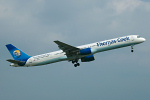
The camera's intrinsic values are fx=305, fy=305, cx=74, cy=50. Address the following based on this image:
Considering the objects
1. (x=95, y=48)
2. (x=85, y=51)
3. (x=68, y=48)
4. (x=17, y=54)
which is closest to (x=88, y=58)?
(x=85, y=51)

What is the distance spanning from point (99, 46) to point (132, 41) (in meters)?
7.99

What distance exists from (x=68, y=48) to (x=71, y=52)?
159 cm

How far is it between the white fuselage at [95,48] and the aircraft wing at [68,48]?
1.42 m

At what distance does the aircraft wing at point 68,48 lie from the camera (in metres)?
70.5

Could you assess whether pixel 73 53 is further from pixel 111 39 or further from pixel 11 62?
pixel 11 62

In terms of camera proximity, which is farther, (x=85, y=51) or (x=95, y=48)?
(x=95, y=48)

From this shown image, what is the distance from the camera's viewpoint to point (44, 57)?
244 feet

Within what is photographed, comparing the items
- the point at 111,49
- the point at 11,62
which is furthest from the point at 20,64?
the point at 111,49

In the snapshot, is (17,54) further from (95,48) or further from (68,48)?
(95,48)

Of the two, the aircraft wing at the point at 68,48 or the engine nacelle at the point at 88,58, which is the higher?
the aircraft wing at the point at 68,48

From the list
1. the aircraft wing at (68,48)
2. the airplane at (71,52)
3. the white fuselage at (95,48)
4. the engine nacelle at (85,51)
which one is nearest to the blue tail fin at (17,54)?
the airplane at (71,52)

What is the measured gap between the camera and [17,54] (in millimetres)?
77188

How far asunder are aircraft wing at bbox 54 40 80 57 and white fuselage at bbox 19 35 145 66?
4.67 ft

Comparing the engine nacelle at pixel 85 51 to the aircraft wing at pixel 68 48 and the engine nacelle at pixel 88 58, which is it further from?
the engine nacelle at pixel 88 58
